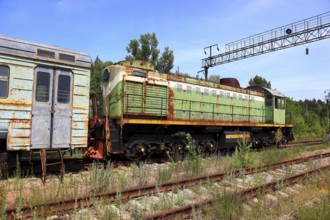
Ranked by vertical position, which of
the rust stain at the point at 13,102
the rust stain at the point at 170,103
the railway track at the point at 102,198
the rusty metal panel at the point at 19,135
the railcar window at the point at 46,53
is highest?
the railcar window at the point at 46,53

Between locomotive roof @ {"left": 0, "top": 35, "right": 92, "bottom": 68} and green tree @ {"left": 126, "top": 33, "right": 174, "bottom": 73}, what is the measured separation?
29.0 metres

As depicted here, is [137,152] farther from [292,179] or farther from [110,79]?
[292,179]

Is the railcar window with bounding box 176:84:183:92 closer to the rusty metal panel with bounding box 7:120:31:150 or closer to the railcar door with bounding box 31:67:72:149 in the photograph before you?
the railcar door with bounding box 31:67:72:149

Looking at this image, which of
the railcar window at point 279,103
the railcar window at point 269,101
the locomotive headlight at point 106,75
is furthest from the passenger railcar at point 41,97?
the railcar window at point 279,103

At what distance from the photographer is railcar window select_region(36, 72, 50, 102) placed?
25.2ft

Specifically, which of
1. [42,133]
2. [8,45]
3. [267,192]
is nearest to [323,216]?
[267,192]

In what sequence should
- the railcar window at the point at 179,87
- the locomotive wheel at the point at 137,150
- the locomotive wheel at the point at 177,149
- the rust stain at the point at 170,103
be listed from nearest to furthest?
the locomotive wheel at the point at 137,150
the locomotive wheel at the point at 177,149
the rust stain at the point at 170,103
the railcar window at the point at 179,87

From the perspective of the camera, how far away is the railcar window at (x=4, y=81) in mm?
7104

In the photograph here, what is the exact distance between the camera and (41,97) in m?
7.71

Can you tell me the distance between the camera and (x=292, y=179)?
8.24 m

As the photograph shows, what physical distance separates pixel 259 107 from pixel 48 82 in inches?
523

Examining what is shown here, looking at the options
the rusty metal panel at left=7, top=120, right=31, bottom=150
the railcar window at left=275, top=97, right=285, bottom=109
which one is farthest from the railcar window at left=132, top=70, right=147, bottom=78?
the railcar window at left=275, top=97, right=285, bottom=109

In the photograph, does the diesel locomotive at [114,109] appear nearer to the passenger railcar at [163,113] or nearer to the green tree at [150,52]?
the passenger railcar at [163,113]

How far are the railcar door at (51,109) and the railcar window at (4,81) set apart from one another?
0.67 meters
